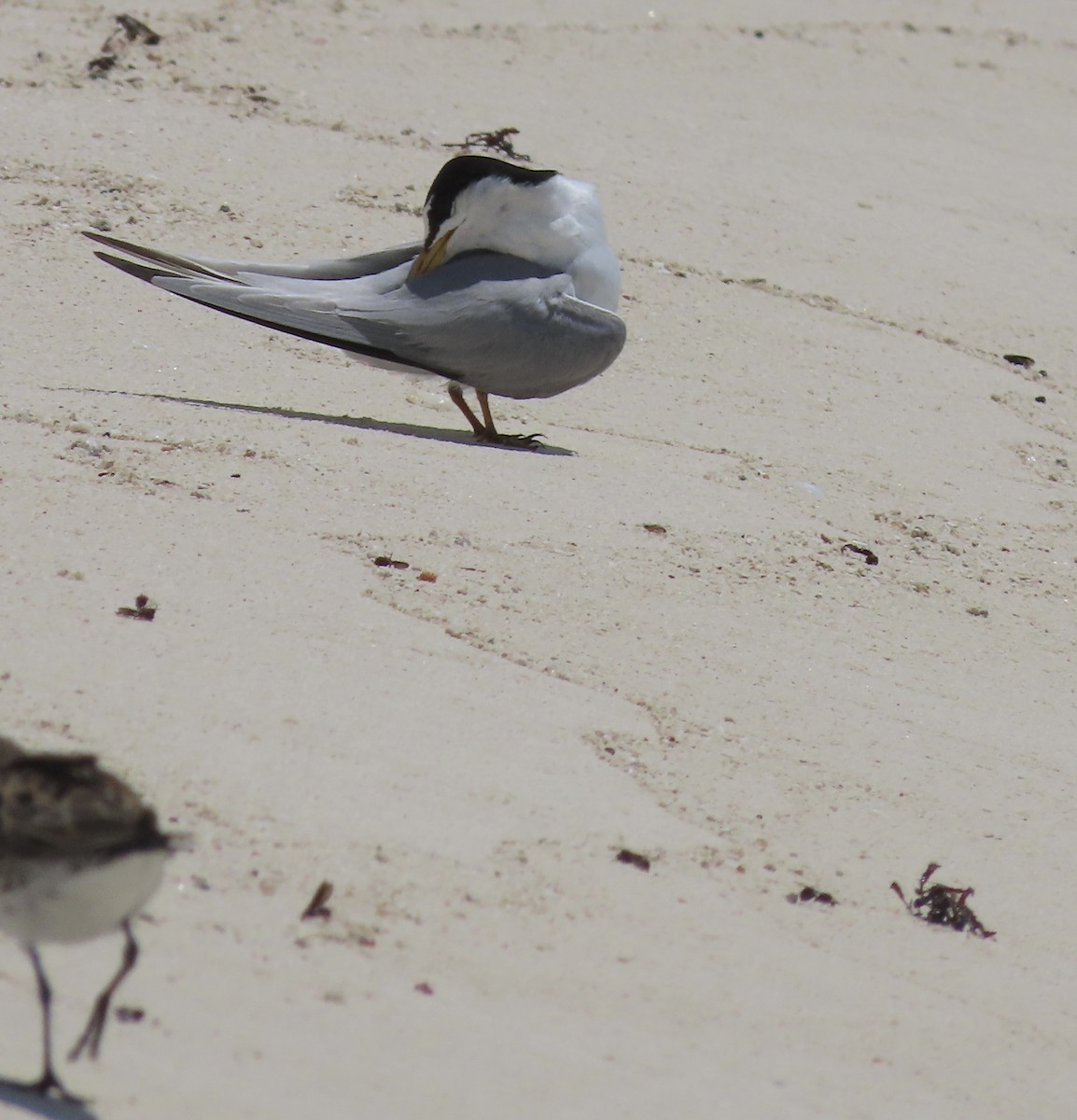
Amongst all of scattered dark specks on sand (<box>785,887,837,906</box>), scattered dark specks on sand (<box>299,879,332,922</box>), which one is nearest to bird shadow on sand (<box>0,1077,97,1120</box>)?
scattered dark specks on sand (<box>299,879,332,922</box>)

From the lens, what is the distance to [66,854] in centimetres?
205

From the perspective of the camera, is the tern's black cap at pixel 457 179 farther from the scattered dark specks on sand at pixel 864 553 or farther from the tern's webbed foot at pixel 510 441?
the scattered dark specks on sand at pixel 864 553

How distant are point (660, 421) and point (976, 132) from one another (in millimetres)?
3453

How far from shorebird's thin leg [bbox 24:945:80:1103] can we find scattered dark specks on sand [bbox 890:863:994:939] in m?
1.55

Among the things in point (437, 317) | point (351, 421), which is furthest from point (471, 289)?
point (351, 421)

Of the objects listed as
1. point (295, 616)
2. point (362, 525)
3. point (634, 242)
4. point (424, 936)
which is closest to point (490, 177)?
point (634, 242)

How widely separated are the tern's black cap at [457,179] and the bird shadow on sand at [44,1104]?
373 cm

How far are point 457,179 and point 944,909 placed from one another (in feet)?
9.84

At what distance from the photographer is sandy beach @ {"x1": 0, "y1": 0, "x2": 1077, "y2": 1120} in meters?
2.56

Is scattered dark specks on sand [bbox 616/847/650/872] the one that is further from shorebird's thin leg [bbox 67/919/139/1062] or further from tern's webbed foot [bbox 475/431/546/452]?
tern's webbed foot [bbox 475/431/546/452]

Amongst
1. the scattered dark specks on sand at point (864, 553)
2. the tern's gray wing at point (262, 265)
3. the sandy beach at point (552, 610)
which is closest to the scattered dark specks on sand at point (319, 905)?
the sandy beach at point (552, 610)

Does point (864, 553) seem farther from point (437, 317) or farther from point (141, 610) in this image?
point (141, 610)

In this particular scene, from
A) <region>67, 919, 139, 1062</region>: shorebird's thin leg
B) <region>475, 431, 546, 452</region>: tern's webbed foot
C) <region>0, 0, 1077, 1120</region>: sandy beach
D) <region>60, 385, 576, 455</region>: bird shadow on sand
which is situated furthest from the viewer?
<region>475, 431, 546, 452</region>: tern's webbed foot

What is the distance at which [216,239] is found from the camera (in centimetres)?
586
